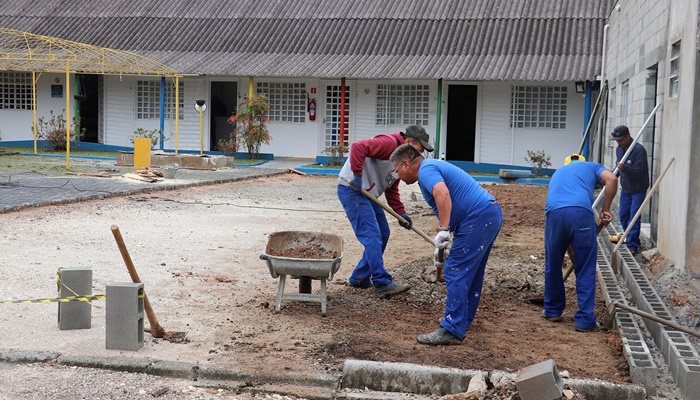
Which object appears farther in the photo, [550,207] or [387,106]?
[387,106]

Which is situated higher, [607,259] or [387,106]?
[387,106]

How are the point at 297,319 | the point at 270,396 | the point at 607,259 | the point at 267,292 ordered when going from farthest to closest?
the point at 607,259, the point at 267,292, the point at 297,319, the point at 270,396

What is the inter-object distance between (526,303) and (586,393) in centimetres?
273

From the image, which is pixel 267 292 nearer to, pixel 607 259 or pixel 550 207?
pixel 550 207

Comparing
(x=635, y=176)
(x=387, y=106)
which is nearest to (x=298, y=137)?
(x=387, y=106)

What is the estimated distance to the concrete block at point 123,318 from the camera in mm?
5762

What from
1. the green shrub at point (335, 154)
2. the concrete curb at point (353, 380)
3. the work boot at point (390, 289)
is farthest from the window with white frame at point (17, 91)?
the concrete curb at point (353, 380)

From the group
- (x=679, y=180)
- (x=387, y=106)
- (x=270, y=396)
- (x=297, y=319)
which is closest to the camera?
(x=270, y=396)

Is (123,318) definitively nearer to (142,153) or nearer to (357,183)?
(357,183)

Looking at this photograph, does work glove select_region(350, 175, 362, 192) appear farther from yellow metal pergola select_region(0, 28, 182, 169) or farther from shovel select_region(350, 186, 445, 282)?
yellow metal pergola select_region(0, 28, 182, 169)

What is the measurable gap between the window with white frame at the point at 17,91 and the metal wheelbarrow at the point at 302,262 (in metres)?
23.9

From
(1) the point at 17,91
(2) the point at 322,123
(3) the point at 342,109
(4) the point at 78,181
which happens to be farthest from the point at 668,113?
(1) the point at 17,91

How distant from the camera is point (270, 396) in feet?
16.9

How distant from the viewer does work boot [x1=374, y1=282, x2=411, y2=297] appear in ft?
25.3
